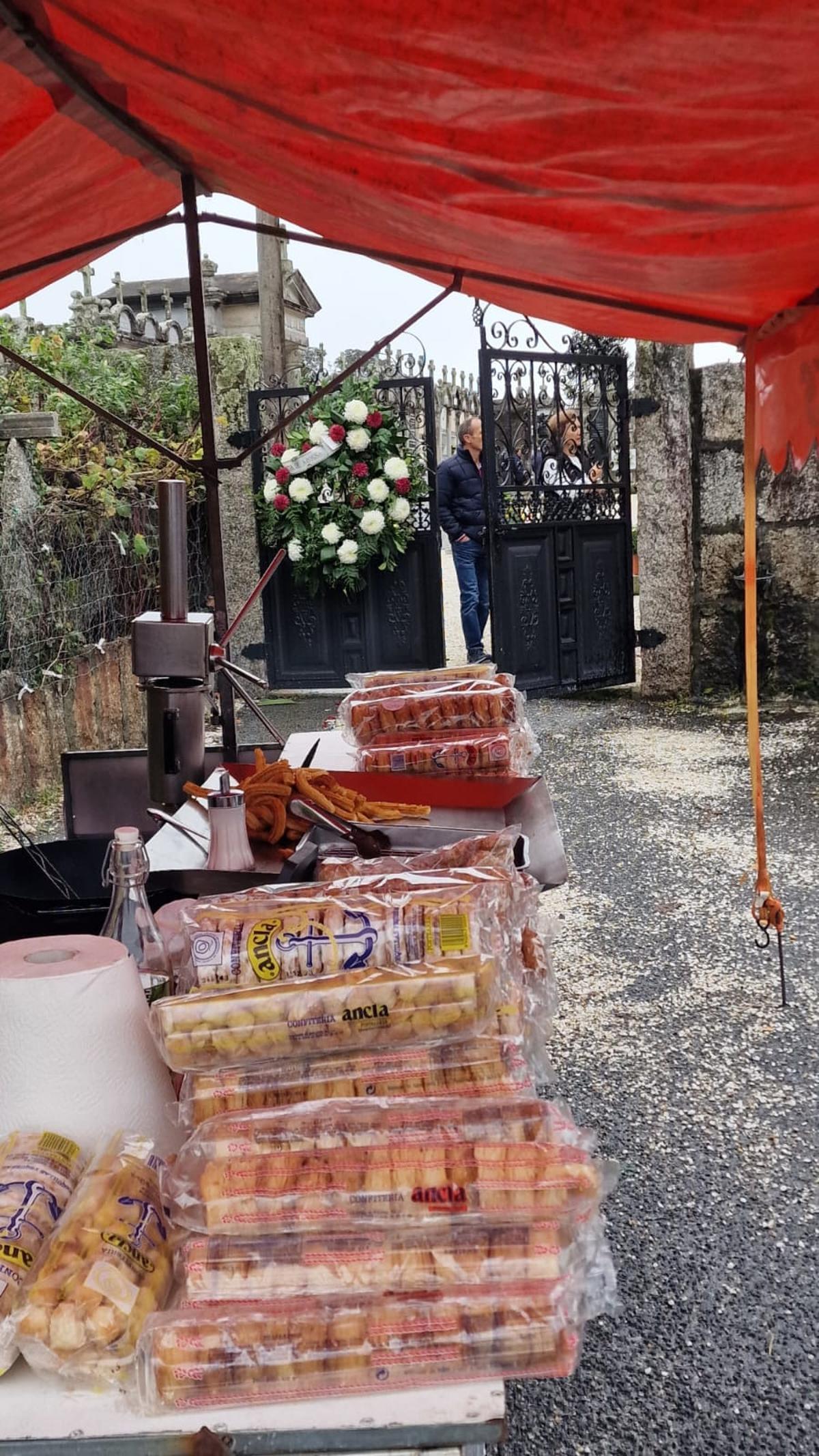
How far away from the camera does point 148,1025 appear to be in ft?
3.92

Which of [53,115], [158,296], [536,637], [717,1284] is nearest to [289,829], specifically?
[717,1284]

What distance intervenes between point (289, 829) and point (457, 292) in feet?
4.98

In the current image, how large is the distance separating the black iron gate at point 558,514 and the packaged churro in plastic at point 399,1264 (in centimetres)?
688

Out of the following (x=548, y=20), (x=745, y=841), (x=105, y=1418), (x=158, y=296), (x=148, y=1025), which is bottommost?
(x=745, y=841)

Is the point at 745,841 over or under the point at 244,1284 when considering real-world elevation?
under

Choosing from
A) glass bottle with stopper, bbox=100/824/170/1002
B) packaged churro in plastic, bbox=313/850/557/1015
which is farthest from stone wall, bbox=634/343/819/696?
glass bottle with stopper, bbox=100/824/170/1002

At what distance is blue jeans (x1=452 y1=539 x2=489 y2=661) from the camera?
8.55m

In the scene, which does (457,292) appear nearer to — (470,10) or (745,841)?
(470,10)

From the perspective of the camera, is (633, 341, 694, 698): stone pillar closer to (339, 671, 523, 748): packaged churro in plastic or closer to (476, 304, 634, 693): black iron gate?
(476, 304, 634, 693): black iron gate

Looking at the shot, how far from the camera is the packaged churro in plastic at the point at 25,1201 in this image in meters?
0.91

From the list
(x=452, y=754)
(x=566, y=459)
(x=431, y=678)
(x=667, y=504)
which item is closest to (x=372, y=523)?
(x=566, y=459)

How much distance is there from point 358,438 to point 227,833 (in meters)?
6.76

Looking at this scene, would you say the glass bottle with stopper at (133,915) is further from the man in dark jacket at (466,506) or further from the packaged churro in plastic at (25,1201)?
the man in dark jacket at (466,506)

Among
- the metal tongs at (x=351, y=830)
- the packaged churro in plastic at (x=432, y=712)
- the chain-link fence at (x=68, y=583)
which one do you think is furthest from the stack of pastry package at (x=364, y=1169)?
the chain-link fence at (x=68, y=583)
